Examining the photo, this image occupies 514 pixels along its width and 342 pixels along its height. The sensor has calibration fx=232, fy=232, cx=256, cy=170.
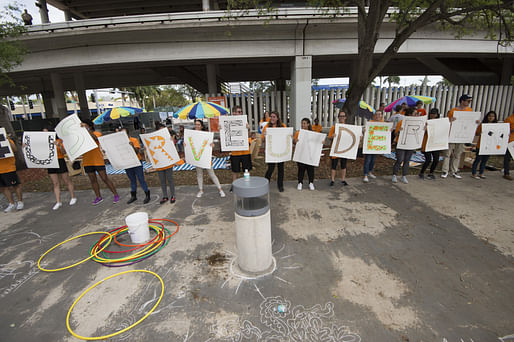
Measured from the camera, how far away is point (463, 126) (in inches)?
237

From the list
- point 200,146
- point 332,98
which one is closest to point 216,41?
point 332,98

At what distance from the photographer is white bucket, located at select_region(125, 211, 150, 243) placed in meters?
3.66

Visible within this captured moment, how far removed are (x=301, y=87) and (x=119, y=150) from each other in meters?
8.89

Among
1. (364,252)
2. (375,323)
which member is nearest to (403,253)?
(364,252)

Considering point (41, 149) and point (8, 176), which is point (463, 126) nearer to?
point (41, 149)

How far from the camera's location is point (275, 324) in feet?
7.47

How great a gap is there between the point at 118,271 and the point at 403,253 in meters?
3.99

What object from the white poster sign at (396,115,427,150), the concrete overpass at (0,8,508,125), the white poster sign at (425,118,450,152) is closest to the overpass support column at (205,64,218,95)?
the concrete overpass at (0,8,508,125)

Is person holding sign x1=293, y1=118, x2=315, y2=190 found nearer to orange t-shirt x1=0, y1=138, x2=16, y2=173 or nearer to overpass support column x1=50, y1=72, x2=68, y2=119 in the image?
orange t-shirt x1=0, y1=138, x2=16, y2=173

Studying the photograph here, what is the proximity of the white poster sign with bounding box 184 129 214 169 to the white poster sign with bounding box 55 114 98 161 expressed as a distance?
200cm

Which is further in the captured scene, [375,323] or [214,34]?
[214,34]

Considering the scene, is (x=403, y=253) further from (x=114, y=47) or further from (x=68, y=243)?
(x=114, y=47)

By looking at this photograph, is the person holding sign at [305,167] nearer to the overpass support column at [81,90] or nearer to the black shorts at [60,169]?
the black shorts at [60,169]

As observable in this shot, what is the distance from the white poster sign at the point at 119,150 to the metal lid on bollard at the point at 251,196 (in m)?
3.37
